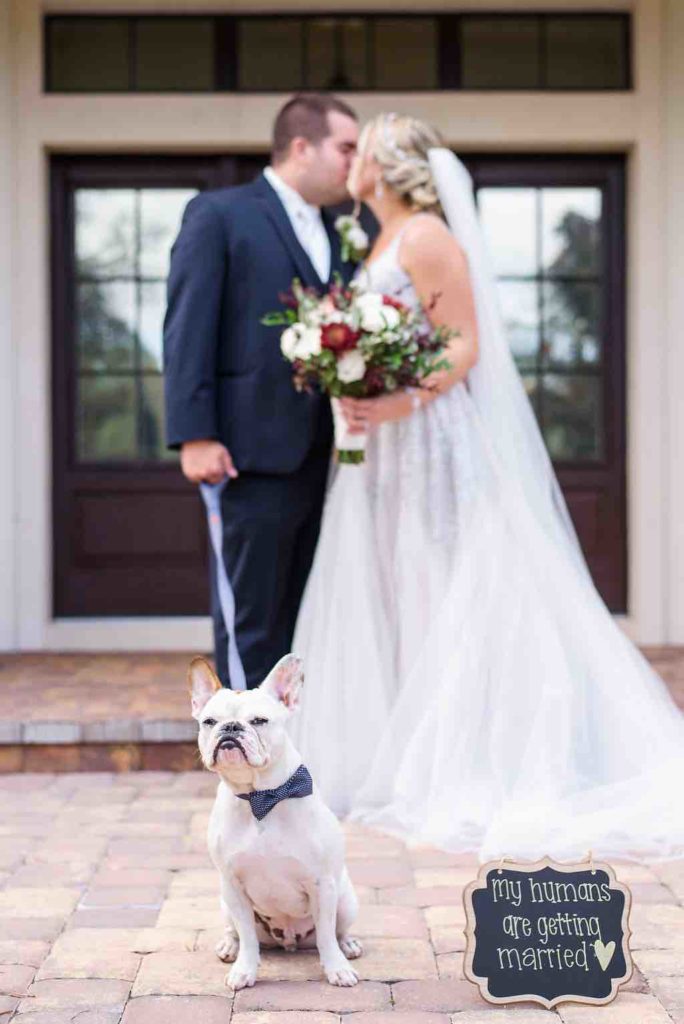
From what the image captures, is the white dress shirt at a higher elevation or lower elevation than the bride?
higher

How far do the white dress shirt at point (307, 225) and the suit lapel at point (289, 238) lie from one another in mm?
26

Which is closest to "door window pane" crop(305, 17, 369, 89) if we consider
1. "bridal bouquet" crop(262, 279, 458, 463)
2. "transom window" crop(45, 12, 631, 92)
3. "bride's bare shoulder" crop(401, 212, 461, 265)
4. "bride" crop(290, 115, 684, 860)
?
"transom window" crop(45, 12, 631, 92)

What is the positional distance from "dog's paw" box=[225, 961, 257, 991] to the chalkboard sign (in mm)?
414

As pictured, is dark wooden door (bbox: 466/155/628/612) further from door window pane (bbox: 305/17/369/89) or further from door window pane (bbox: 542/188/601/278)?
door window pane (bbox: 305/17/369/89)

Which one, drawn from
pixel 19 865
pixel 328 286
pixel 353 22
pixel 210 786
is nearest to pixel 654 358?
pixel 353 22

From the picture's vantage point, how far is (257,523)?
4.13 meters

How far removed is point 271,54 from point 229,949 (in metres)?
4.95

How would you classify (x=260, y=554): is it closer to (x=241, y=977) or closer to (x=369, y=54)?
(x=241, y=977)

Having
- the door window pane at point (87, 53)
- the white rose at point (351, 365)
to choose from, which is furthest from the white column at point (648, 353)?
the white rose at point (351, 365)

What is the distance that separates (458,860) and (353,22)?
4.50 metres

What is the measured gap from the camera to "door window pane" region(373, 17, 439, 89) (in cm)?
660

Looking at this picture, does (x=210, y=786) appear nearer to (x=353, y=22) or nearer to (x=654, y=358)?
(x=654, y=358)

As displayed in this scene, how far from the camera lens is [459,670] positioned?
401 centimetres

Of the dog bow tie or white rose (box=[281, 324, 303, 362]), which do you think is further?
white rose (box=[281, 324, 303, 362])
